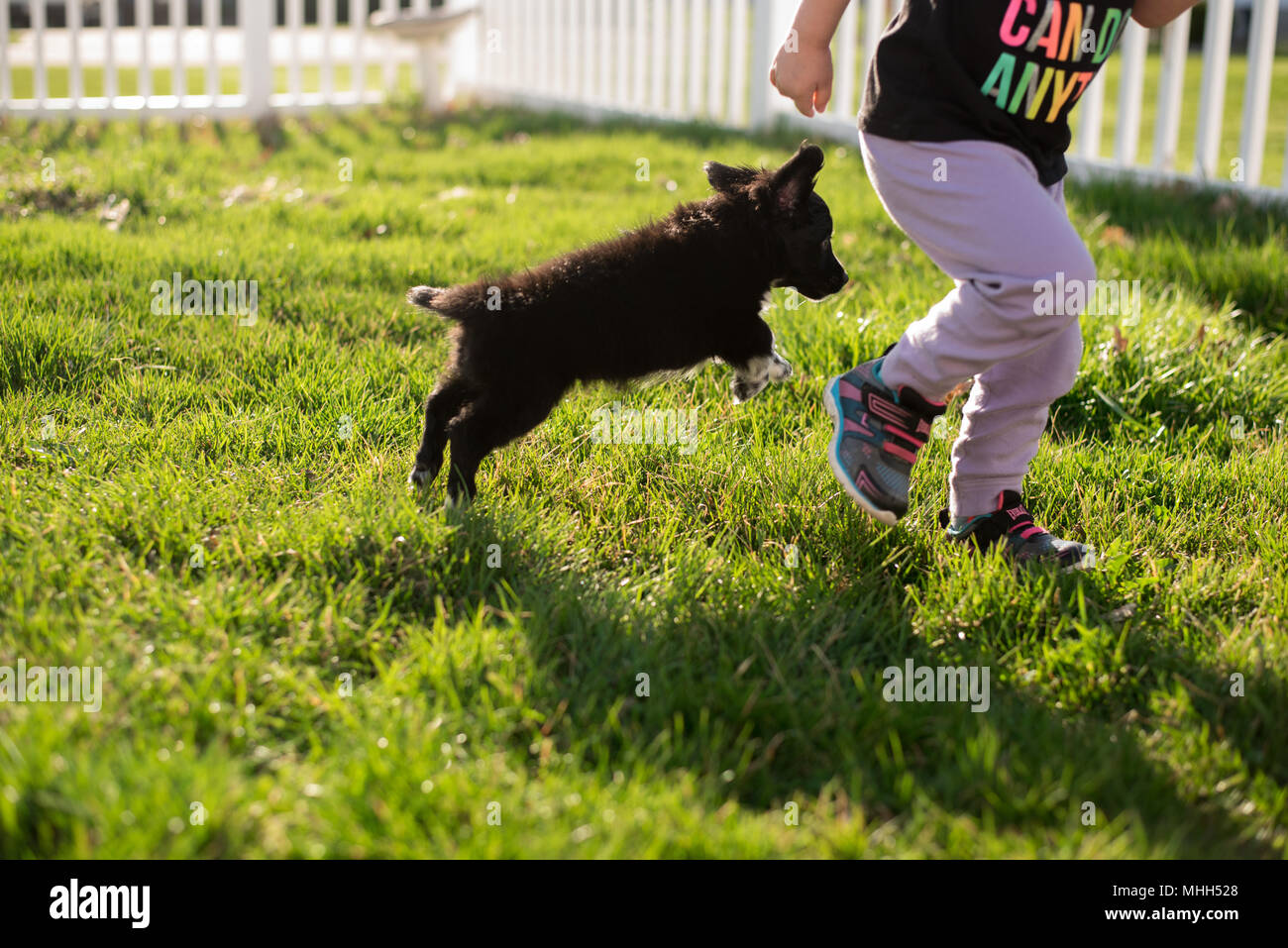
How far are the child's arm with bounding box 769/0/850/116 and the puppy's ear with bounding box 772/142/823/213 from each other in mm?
136

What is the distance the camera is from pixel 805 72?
2883 mm

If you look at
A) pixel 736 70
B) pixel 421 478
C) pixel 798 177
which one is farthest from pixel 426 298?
pixel 736 70

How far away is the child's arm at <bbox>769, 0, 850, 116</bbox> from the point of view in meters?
2.82

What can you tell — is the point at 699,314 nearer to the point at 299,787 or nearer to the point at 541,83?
the point at 299,787

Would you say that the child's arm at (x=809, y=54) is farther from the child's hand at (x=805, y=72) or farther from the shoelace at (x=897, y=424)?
the shoelace at (x=897, y=424)

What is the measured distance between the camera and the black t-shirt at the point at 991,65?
2578 millimetres

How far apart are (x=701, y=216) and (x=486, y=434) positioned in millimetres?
832

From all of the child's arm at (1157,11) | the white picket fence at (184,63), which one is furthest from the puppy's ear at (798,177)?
the white picket fence at (184,63)

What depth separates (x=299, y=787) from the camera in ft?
6.31

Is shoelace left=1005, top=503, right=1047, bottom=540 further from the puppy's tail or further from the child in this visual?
the puppy's tail

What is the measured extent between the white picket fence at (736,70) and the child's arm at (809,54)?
400cm

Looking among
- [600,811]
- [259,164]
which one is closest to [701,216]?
[600,811]
